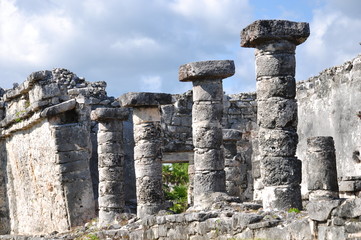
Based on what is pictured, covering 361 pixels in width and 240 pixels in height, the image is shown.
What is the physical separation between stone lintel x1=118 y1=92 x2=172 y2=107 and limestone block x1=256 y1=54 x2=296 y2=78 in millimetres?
3239

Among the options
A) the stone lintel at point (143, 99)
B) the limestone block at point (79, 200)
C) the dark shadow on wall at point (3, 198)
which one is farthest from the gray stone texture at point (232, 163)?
the dark shadow on wall at point (3, 198)

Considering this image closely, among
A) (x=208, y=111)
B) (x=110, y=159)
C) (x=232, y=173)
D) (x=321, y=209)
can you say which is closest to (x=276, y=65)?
(x=208, y=111)

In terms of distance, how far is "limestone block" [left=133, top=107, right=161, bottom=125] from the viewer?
15.4 meters

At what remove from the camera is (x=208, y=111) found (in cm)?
1433

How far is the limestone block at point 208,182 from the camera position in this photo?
14.2 meters

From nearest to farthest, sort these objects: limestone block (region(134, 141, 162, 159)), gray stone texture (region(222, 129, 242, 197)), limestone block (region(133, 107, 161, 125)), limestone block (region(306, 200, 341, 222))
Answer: limestone block (region(306, 200, 341, 222)) → limestone block (region(133, 107, 161, 125)) → limestone block (region(134, 141, 162, 159)) → gray stone texture (region(222, 129, 242, 197))

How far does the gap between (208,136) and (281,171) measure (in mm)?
2563

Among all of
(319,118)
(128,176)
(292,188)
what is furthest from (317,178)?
(128,176)

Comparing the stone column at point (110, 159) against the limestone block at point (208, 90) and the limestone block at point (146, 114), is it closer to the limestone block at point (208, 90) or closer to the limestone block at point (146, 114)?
the limestone block at point (146, 114)

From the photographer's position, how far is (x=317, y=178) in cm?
1187

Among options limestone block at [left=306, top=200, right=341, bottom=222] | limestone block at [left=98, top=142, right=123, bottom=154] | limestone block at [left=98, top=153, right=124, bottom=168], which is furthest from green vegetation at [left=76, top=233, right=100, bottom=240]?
limestone block at [left=306, top=200, right=341, bottom=222]

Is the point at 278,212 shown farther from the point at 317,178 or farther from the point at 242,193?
the point at 242,193

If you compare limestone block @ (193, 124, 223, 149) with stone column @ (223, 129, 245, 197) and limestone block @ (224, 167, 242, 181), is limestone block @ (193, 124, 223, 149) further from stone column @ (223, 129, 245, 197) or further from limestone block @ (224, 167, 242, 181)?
limestone block @ (224, 167, 242, 181)

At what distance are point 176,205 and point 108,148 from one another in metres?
3.41
